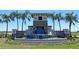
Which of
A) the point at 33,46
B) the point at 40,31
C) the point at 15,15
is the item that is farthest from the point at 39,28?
the point at 15,15

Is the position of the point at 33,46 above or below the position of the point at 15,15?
below

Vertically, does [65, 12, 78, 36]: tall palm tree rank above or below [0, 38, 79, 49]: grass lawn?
above

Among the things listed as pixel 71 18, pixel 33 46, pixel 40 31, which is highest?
pixel 71 18

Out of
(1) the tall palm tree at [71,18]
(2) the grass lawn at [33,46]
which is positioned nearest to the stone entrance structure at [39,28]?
(2) the grass lawn at [33,46]

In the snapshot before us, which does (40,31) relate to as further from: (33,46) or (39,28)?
(33,46)

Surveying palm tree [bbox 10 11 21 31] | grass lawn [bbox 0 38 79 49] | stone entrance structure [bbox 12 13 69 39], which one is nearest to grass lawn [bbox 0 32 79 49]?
grass lawn [bbox 0 38 79 49]

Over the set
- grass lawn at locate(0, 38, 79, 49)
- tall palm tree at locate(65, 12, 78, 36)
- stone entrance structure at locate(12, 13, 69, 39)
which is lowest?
grass lawn at locate(0, 38, 79, 49)

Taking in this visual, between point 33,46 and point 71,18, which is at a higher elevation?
point 71,18

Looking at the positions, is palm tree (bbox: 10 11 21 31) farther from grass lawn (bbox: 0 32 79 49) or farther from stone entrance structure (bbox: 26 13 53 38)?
grass lawn (bbox: 0 32 79 49)

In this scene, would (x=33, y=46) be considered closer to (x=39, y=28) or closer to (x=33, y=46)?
(x=33, y=46)
